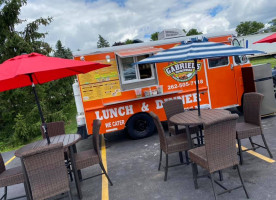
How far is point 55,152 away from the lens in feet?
9.27

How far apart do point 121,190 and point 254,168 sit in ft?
7.06

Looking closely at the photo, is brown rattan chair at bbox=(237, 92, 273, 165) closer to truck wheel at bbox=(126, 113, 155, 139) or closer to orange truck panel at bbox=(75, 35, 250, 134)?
orange truck panel at bbox=(75, 35, 250, 134)

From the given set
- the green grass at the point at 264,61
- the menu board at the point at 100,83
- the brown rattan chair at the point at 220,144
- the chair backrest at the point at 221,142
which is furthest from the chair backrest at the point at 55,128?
the green grass at the point at 264,61

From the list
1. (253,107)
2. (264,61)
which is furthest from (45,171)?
(264,61)

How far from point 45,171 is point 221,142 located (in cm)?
220

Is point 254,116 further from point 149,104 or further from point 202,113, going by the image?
point 149,104

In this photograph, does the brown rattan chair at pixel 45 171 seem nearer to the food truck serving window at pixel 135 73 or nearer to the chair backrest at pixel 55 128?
the chair backrest at pixel 55 128

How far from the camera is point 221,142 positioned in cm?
282

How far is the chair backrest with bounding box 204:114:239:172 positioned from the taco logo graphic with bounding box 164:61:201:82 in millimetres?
3393

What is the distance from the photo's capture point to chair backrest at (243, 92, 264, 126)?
12.5ft

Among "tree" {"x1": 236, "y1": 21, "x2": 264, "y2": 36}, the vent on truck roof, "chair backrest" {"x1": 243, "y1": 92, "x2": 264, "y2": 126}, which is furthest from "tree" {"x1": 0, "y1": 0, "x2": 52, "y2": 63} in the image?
"tree" {"x1": 236, "y1": 21, "x2": 264, "y2": 36}

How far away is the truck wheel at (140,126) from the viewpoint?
236 inches

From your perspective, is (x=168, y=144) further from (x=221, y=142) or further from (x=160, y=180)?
(x=221, y=142)

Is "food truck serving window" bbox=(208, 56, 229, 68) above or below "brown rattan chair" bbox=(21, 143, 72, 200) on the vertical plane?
above
